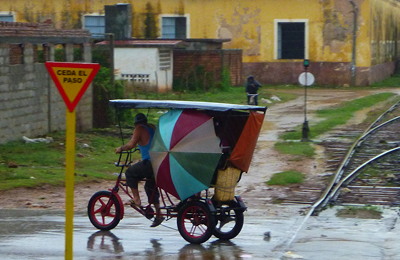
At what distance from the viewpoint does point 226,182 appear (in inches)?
457

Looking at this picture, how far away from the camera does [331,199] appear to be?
50.5ft

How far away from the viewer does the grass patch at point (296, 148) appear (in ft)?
69.6

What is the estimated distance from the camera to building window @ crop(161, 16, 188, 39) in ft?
151

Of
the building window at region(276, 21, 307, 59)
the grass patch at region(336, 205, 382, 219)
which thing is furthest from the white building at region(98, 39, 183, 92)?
the grass patch at region(336, 205, 382, 219)

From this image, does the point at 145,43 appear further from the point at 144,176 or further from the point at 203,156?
the point at 203,156

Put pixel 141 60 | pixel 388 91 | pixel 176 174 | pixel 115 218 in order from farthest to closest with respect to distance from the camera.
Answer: pixel 388 91 → pixel 141 60 → pixel 115 218 → pixel 176 174

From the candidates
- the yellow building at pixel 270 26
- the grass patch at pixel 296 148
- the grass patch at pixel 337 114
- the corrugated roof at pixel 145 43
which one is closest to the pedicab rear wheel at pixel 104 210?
the grass patch at pixel 296 148

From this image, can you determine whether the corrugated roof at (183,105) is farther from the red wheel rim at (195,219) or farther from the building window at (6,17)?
the building window at (6,17)

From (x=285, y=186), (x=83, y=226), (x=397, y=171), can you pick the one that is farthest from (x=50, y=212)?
(x=397, y=171)

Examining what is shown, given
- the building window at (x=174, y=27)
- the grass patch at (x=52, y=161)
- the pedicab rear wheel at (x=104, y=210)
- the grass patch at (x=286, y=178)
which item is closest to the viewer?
the pedicab rear wheel at (x=104, y=210)

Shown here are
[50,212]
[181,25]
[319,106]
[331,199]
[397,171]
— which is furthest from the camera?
[181,25]

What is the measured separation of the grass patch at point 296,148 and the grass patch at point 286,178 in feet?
9.11

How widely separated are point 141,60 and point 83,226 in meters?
24.5

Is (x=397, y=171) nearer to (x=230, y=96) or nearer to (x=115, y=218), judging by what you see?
(x=115, y=218)
